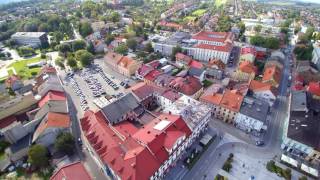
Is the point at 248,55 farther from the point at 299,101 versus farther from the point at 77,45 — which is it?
the point at 77,45

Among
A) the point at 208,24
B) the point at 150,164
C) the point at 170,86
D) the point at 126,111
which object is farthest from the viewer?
the point at 208,24

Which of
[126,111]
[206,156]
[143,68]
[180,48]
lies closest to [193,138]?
[206,156]

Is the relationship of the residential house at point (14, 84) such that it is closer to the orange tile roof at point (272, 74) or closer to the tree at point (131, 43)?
the tree at point (131, 43)

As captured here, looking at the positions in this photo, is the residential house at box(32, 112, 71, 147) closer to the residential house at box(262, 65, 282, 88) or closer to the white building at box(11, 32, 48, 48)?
the residential house at box(262, 65, 282, 88)

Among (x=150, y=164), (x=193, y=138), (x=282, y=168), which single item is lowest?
(x=282, y=168)

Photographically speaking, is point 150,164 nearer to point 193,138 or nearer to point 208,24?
point 193,138
